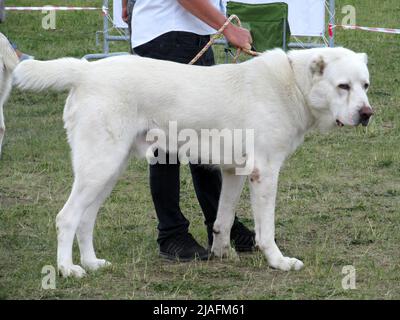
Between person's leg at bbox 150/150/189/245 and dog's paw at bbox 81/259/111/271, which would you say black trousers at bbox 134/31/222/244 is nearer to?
person's leg at bbox 150/150/189/245

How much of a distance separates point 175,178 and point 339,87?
113cm

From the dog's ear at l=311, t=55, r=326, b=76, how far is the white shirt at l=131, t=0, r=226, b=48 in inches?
29.6

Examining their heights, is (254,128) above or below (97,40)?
below

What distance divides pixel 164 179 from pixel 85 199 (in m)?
0.64

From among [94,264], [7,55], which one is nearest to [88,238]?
[94,264]

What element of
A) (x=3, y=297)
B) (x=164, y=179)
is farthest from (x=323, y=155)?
(x=3, y=297)

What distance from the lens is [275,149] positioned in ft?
15.7

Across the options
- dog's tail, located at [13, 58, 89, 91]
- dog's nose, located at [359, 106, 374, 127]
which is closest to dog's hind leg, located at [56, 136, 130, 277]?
dog's tail, located at [13, 58, 89, 91]

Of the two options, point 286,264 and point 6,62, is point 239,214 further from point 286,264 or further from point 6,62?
point 6,62

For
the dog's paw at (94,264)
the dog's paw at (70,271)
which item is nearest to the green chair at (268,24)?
the dog's paw at (94,264)

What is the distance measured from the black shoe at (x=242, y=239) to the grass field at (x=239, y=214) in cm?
12

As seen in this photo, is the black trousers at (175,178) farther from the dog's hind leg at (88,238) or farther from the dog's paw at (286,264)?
the dog's paw at (286,264)

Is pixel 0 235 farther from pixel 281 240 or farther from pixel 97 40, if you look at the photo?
pixel 97 40

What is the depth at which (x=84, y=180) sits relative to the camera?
4621mm
